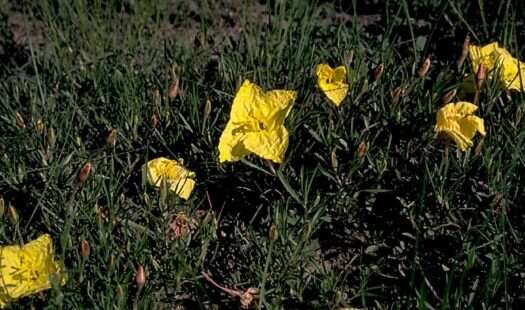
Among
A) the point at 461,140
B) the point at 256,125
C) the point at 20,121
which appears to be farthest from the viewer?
the point at 20,121

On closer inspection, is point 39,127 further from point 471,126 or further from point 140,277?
point 471,126

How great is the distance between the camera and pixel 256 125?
7.17 ft

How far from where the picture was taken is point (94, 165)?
231 cm

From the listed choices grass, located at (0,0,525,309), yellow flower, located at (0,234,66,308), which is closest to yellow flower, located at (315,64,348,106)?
grass, located at (0,0,525,309)

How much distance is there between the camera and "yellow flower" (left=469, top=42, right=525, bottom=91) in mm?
2328

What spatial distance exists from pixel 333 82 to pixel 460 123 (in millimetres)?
391

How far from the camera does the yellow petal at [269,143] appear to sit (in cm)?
210

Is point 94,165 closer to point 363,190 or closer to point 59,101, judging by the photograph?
point 59,101

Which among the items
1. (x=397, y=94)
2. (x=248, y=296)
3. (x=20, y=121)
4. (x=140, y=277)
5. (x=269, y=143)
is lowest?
(x=248, y=296)

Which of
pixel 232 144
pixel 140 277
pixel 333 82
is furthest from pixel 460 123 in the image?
pixel 140 277

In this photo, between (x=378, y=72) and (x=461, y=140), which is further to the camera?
(x=378, y=72)

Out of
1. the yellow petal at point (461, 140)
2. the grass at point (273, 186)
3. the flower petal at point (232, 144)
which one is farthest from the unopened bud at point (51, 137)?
the yellow petal at point (461, 140)

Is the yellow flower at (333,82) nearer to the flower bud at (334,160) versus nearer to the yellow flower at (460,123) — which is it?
the flower bud at (334,160)

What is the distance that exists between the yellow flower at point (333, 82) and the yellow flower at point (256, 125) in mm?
128
